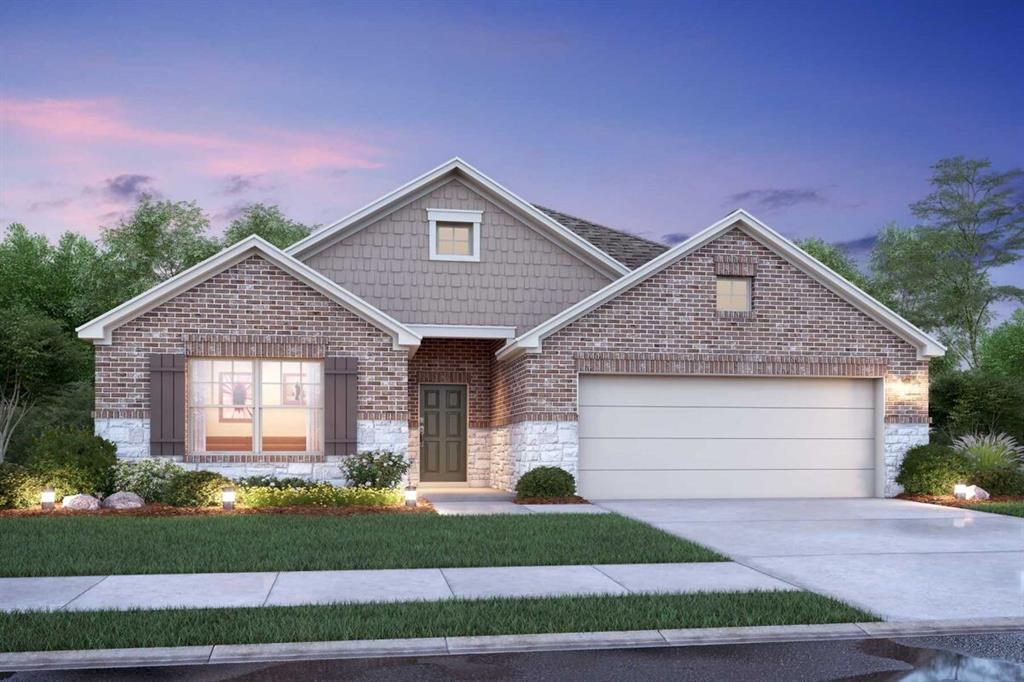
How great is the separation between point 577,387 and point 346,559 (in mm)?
8781

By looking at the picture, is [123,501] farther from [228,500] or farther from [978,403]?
[978,403]

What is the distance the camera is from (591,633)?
7160 millimetres

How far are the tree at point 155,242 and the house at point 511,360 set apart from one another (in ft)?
83.6

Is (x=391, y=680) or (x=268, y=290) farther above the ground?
(x=268, y=290)

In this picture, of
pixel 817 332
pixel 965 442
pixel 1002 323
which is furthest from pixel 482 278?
pixel 1002 323

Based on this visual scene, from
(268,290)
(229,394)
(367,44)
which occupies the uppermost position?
(367,44)

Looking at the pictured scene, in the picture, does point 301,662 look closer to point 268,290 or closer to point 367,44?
point 268,290

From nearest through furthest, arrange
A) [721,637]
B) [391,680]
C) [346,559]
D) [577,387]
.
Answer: [391,680]
[721,637]
[346,559]
[577,387]

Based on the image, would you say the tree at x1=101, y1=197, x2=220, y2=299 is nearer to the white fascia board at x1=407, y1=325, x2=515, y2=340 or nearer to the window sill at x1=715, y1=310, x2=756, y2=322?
the white fascia board at x1=407, y1=325, x2=515, y2=340

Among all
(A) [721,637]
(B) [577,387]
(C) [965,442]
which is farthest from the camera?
(C) [965,442]

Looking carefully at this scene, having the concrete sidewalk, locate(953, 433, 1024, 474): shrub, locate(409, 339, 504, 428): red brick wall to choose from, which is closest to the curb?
the concrete sidewalk

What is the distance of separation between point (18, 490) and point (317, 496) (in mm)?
4662

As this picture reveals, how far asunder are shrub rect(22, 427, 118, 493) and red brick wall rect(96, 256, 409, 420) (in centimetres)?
86

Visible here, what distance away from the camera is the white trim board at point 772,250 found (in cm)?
1823
